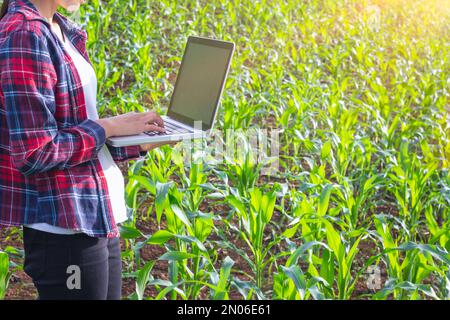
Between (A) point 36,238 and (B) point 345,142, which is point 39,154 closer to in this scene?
(A) point 36,238

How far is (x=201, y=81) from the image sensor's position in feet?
8.24

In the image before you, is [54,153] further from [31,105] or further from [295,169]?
[295,169]

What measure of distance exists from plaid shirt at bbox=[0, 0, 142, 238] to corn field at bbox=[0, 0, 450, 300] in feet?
2.53

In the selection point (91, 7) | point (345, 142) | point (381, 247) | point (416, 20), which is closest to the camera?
point (381, 247)

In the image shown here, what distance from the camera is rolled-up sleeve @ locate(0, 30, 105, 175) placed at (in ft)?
5.64

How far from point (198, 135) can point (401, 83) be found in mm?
4120

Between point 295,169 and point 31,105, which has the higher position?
point 31,105

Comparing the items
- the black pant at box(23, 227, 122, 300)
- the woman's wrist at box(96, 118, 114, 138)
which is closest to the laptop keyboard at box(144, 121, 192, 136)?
the woman's wrist at box(96, 118, 114, 138)

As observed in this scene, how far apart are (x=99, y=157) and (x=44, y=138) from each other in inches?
9.3

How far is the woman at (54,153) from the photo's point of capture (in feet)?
5.67

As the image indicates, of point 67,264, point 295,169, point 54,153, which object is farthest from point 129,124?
point 295,169
